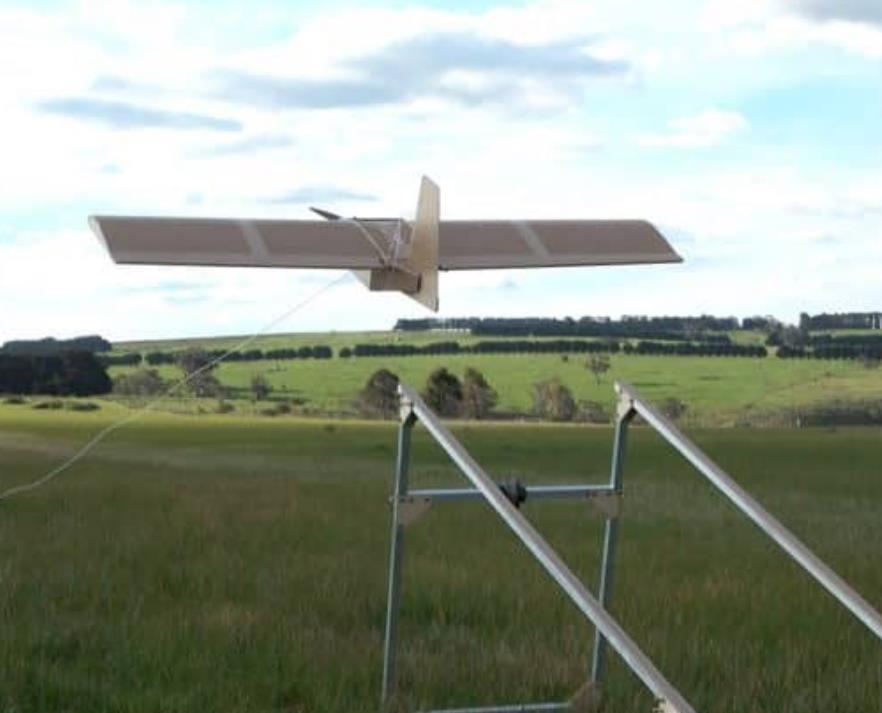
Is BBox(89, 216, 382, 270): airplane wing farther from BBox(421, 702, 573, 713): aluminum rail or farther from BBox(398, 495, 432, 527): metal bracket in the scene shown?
BBox(421, 702, 573, 713): aluminum rail

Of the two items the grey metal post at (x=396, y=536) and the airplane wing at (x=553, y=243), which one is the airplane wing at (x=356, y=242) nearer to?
the airplane wing at (x=553, y=243)

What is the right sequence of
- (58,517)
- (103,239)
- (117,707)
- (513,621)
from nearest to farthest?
(117,707) → (103,239) → (513,621) → (58,517)

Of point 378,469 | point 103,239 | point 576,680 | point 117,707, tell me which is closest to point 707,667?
point 576,680

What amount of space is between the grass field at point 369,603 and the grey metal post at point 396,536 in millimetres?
150

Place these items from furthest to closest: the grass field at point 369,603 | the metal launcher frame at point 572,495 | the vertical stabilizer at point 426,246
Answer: the vertical stabilizer at point 426,246 → the grass field at point 369,603 → the metal launcher frame at point 572,495

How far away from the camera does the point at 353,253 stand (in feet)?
28.0

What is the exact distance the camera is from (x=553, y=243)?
30.7ft

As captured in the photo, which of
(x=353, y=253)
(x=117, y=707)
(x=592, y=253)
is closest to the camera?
(x=117, y=707)

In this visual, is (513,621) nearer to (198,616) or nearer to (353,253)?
(198,616)

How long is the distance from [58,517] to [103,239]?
8.84 meters

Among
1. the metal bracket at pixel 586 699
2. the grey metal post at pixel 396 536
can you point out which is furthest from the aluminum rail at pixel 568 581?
the metal bracket at pixel 586 699

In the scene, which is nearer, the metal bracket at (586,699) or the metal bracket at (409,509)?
the metal bracket at (409,509)

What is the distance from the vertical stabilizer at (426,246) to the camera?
8102 mm

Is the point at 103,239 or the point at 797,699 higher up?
the point at 103,239
